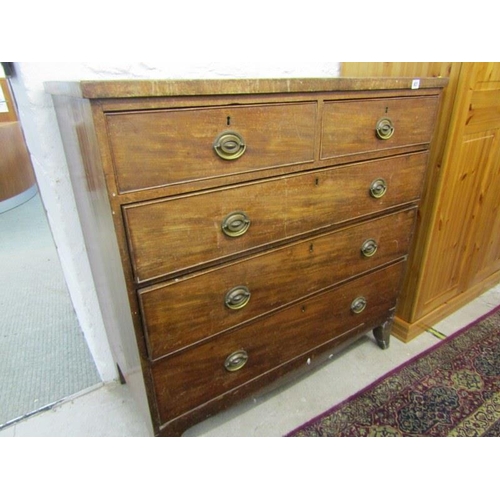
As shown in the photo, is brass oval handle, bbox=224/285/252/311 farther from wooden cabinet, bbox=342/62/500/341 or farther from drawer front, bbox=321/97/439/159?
wooden cabinet, bbox=342/62/500/341

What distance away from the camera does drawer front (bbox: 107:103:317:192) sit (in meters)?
0.67

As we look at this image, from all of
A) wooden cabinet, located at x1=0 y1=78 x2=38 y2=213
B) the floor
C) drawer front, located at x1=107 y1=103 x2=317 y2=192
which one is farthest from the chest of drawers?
wooden cabinet, located at x1=0 y1=78 x2=38 y2=213

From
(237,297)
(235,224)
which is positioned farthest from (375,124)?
(237,297)

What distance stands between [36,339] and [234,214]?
125cm

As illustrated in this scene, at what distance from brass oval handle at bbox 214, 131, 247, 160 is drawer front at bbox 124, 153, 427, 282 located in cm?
8

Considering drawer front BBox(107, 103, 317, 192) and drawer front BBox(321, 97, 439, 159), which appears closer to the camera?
drawer front BBox(107, 103, 317, 192)

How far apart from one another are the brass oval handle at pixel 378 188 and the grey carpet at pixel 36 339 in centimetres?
122

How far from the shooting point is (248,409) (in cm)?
125

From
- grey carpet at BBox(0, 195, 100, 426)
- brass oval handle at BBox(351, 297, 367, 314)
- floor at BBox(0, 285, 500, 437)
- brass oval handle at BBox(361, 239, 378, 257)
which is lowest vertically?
floor at BBox(0, 285, 500, 437)

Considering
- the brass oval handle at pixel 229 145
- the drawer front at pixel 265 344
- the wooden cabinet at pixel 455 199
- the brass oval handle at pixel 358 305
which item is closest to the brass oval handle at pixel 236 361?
the drawer front at pixel 265 344

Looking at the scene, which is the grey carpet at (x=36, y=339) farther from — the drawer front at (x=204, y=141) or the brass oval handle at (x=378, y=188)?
the brass oval handle at (x=378, y=188)

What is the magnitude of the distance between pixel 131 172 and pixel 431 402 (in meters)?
1.25

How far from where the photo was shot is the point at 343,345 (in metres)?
1.33

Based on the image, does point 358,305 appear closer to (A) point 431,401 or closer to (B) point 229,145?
(A) point 431,401
